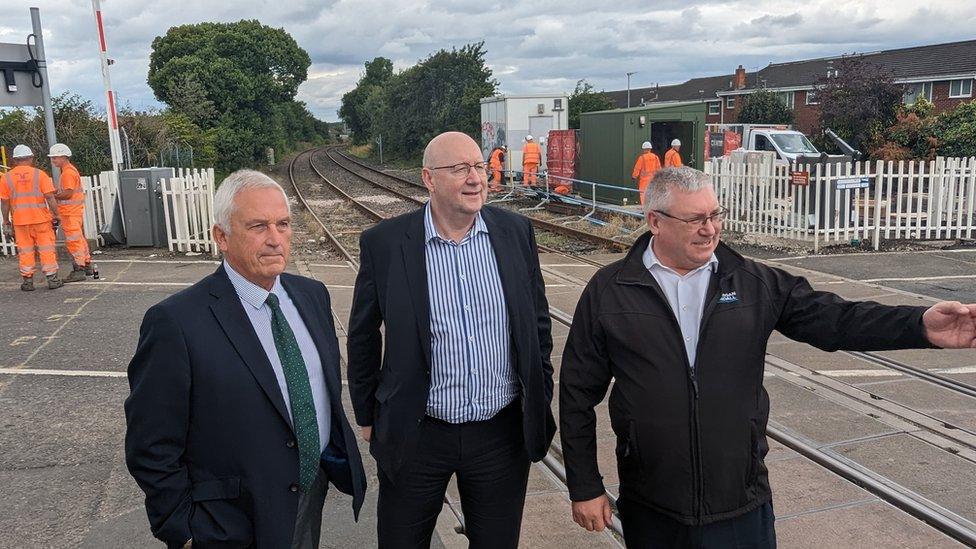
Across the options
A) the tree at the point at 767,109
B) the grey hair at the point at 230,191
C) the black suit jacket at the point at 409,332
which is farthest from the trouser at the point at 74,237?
the tree at the point at 767,109

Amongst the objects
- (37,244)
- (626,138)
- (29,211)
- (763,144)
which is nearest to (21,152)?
(29,211)

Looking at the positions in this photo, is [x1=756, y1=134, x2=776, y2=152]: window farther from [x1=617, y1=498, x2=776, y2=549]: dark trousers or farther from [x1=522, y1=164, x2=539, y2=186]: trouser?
[x1=617, y1=498, x2=776, y2=549]: dark trousers

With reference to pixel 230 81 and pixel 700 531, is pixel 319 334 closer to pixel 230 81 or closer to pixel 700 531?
pixel 700 531

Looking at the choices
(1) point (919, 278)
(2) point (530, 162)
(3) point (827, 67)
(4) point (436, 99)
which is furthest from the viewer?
(4) point (436, 99)

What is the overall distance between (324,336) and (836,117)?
106 ft

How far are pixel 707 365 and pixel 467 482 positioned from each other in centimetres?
99

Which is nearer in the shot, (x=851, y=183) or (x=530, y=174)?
(x=851, y=183)

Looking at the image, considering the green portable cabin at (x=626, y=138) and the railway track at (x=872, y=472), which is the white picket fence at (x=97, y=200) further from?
the green portable cabin at (x=626, y=138)

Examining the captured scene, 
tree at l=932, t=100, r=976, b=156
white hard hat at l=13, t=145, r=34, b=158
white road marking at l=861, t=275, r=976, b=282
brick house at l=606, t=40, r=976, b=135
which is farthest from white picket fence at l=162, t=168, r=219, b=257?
brick house at l=606, t=40, r=976, b=135

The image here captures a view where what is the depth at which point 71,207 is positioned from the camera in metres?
9.96

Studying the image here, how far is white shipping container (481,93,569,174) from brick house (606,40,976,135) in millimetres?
13442

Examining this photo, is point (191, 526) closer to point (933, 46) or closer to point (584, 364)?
point (584, 364)

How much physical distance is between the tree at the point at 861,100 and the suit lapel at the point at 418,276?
98.8ft

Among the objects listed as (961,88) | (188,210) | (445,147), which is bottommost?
(188,210)
